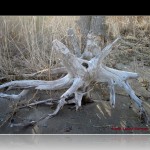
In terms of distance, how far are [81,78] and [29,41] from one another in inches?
36.0

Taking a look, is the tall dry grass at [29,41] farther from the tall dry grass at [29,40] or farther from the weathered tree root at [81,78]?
the weathered tree root at [81,78]

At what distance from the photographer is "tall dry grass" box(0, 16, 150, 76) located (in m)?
3.34

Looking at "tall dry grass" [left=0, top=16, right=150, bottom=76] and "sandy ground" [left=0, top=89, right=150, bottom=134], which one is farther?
"tall dry grass" [left=0, top=16, right=150, bottom=76]

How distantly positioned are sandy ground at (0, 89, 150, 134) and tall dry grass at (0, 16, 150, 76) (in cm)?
44

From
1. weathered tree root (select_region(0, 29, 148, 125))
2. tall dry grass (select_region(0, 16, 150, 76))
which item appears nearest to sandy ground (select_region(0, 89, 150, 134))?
weathered tree root (select_region(0, 29, 148, 125))

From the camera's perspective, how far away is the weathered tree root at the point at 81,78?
2805mm

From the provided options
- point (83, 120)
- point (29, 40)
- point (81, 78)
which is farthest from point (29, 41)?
point (83, 120)

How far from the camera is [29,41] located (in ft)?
11.7

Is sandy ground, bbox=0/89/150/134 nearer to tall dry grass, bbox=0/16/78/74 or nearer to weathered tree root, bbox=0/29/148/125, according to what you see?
weathered tree root, bbox=0/29/148/125

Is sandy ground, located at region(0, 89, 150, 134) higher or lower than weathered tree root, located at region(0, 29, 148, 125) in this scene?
lower

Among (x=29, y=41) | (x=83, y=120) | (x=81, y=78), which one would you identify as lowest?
(x=83, y=120)

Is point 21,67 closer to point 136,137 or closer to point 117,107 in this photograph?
point 117,107

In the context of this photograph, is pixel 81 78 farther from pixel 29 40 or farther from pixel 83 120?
pixel 29 40
